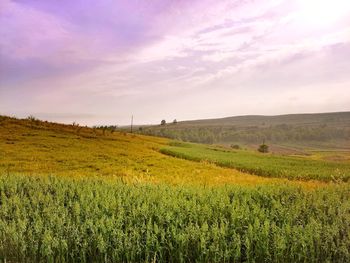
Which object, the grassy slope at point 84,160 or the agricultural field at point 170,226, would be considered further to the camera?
the grassy slope at point 84,160

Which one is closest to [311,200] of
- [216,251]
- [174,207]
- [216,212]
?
[216,212]

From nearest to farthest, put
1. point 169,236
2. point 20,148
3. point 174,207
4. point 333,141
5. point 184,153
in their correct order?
point 169,236, point 174,207, point 20,148, point 184,153, point 333,141

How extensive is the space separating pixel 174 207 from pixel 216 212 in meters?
1.13

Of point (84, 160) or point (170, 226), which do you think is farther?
point (84, 160)

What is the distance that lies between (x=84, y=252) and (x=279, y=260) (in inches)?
138

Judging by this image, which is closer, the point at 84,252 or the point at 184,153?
the point at 84,252

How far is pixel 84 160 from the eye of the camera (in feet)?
99.0

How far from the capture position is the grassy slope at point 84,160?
81.8 feet

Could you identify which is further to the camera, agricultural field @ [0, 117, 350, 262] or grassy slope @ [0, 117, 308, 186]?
grassy slope @ [0, 117, 308, 186]

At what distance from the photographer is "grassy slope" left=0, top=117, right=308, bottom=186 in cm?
2493

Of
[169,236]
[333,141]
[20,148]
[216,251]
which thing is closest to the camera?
[216,251]

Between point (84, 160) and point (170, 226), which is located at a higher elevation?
point (170, 226)

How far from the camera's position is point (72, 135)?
42.6 m

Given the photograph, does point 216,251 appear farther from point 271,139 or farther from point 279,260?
point 271,139
